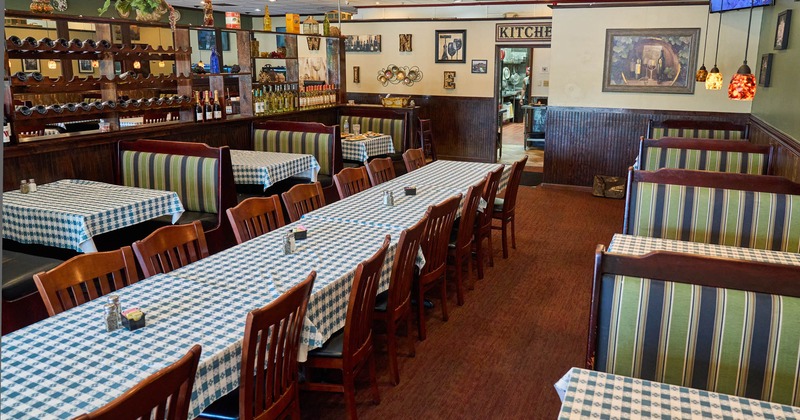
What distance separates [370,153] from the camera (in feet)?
24.4

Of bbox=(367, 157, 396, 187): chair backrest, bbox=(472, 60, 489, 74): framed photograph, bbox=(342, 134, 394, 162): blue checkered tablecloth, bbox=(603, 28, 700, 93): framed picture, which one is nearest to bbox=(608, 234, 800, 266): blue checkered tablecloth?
bbox=(367, 157, 396, 187): chair backrest

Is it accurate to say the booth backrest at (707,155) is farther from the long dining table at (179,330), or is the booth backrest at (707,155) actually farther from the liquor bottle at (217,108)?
the liquor bottle at (217,108)

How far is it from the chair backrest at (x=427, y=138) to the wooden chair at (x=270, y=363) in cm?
775

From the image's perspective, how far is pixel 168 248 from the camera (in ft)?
9.88

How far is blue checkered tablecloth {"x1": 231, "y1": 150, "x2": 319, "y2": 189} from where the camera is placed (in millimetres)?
5367

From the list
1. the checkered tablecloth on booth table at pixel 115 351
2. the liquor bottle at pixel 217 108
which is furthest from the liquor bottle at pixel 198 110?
the checkered tablecloth on booth table at pixel 115 351

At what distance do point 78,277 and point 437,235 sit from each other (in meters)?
2.03

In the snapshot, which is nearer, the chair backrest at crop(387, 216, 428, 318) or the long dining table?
the long dining table

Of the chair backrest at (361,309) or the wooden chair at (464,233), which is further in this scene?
the wooden chair at (464,233)

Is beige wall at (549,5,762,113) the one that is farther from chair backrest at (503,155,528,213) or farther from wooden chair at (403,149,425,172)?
chair backrest at (503,155,528,213)

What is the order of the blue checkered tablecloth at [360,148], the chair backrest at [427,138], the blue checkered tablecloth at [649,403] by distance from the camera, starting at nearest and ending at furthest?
1. the blue checkered tablecloth at [649,403]
2. the blue checkered tablecloth at [360,148]
3. the chair backrest at [427,138]

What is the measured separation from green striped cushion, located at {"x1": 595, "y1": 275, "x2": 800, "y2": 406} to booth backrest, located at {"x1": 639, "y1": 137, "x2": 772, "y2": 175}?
347 cm

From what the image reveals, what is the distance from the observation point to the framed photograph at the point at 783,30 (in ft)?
16.4

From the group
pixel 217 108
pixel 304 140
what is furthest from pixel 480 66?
pixel 217 108
